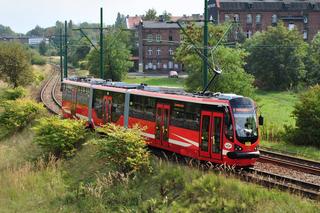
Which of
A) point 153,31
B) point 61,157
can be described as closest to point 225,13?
point 153,31

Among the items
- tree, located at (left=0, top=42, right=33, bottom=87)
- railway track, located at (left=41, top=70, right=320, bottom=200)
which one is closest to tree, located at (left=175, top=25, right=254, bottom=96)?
railway track, located at (left=41, top=70, right=320, bottom=200)

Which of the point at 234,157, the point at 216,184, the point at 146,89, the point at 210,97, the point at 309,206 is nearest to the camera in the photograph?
the point at 309,206

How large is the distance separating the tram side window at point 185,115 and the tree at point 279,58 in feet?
159

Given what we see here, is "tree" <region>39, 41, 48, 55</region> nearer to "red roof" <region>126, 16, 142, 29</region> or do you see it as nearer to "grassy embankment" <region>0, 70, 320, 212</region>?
"red roof" <region>126, 16, 142, 29</region>

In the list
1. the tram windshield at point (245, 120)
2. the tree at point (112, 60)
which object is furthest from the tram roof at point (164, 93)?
the tree at point (112, 60)

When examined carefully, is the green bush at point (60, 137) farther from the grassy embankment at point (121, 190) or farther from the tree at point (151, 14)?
the tree at point (151, 14)

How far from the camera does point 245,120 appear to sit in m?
16.8

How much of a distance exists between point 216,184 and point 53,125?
9872 mm

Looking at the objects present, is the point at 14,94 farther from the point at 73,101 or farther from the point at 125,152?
the point at 125,152

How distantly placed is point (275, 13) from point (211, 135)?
260 ft

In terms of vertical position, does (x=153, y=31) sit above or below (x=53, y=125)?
above

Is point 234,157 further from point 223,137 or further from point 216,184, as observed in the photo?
point 216,184

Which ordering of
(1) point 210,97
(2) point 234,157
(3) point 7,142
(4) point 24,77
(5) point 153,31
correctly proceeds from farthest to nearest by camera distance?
(5) point 153,31 → (4) point 24,77 → (3) point 7,142 → (1) point 210,97 → (2) point 234,157

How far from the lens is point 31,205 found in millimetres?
16641
